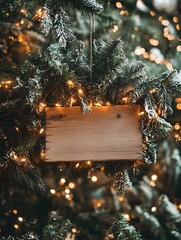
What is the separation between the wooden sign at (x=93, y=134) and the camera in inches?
37.6

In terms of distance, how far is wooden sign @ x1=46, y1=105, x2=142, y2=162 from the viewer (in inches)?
37.6

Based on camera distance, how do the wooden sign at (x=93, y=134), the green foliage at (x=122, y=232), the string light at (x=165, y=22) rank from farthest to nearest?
the string light at (x=165, y=22) → the green foliage at (x=122, y=232) → the wooden sign at (x=93, y=134)

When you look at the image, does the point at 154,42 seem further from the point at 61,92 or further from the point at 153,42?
the point at 61,92

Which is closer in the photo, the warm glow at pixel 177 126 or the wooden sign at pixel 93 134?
the wooden sign at pixel 93 134

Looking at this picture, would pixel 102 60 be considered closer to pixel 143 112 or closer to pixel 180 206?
pixel 143 112

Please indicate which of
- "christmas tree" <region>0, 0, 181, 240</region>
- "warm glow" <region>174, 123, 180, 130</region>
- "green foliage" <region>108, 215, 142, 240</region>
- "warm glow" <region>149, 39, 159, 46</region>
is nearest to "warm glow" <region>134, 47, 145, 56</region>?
"warm glow" <region>149, 39, 159, 46</region>

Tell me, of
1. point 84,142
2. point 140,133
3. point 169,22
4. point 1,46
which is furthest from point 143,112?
point 169,22

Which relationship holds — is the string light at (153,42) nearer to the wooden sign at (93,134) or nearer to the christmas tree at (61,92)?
the christmas tree at (61,92)

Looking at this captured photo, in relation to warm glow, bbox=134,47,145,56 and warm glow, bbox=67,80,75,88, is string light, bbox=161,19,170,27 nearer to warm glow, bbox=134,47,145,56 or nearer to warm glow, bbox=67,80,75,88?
warm glow, bbox=134,47,145,56

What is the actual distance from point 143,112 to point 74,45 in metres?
0.33

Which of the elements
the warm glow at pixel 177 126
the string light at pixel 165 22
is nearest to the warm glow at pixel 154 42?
the string light at pixel 165 22

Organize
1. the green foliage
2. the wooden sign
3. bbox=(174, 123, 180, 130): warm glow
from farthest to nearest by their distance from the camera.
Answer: bbox=(174, 123, 180, 130): warm glow
the green foliage
the wooden sign

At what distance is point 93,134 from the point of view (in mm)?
962

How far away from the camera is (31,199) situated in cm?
215
